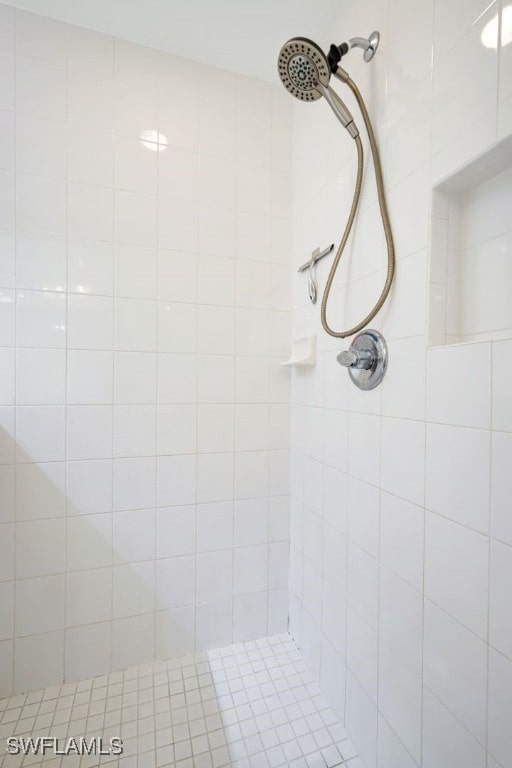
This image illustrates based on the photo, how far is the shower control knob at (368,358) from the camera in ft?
3.02

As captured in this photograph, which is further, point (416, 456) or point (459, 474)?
point (416, 456)

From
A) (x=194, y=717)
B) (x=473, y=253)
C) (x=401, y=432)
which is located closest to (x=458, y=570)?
(x=401, y=432)

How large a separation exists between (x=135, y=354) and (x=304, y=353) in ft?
2.20

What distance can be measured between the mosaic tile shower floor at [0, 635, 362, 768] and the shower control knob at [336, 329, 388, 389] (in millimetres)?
1127

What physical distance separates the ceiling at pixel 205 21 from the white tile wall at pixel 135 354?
47mm

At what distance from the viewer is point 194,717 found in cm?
110

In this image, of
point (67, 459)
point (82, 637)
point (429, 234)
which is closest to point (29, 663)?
point (82, 637)

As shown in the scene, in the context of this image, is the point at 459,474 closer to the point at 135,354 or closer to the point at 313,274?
the point at 313,274

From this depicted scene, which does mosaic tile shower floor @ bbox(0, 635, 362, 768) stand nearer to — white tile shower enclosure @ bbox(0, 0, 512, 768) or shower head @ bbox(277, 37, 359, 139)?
white tile shower enclosure @ bbox(0, 0, 512, 768)

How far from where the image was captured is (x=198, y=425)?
1.37 m

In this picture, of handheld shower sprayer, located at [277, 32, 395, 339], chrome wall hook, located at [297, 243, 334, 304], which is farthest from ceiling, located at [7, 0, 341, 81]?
chrome wall hook, located at [297, 243, 334, 304]

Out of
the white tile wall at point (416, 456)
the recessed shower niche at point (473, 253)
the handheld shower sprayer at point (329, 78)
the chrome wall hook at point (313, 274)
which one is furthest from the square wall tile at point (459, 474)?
the chrome wall hook at point (313, 274)

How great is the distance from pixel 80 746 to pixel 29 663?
13.9 inches

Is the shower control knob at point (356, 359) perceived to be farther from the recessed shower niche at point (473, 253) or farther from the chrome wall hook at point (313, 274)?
the chrome wall hook at point (313, 274)
